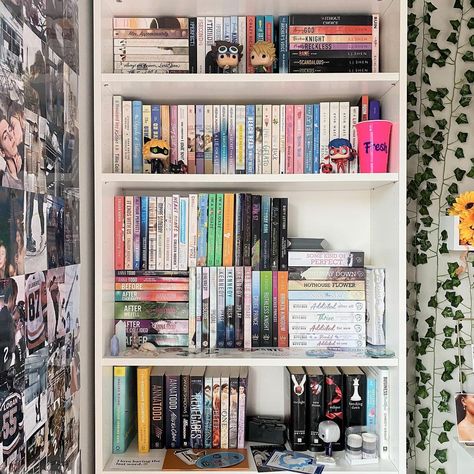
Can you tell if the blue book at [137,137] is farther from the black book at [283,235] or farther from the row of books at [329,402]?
the row of books at [329,402]

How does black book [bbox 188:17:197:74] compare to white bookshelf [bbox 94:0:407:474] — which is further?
black book [bbox 188:17:197:74]

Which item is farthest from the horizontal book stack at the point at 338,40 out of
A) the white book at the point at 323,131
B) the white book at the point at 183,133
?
the white book at the point at 183,133

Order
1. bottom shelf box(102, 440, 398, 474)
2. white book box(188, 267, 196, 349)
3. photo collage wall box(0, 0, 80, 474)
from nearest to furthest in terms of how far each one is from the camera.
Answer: photo collage wall box(0, 0, 80, 474) → bottom shelf box(102, 440, 398, 474) → white book box(188, 267, 196, 349)

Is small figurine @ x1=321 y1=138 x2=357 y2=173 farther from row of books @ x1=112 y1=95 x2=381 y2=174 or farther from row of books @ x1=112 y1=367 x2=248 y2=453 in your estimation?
row of books @ x1=112 y1=367 x2=248 y2=453

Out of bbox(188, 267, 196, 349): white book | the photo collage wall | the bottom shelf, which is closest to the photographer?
the photo collage wall

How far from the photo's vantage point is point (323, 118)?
4.44ft

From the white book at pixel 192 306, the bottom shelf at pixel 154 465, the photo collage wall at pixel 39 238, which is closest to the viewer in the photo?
the photo collage wall at pixel 39 238

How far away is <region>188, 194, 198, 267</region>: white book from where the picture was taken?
52.9 inches

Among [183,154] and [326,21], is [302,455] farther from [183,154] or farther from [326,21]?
[326,21]

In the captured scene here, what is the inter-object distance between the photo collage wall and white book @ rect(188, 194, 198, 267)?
32cm

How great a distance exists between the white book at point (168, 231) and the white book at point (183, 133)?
0.12 m

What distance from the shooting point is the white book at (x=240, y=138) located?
136 cm

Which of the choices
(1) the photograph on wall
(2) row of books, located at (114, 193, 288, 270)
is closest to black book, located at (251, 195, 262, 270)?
(2) row of books, located at (114, 193, 288, 270)

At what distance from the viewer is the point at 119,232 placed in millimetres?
1339
